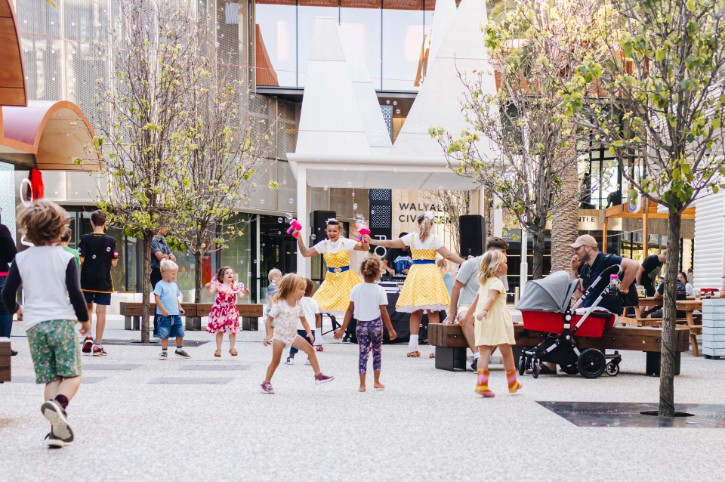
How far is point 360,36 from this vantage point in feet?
116

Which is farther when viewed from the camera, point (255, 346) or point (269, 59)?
point (269, 59)

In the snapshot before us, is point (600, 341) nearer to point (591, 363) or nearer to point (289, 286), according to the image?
point (591, 363)

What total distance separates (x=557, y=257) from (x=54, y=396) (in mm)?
20066

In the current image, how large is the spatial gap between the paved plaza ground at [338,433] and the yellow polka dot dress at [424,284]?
2799mm

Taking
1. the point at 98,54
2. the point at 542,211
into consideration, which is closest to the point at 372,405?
the point at 542,211

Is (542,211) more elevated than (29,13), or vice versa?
(29,13)

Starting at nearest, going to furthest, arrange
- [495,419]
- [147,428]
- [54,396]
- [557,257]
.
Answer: [54,396], [147,428], [495,419], [557,257]

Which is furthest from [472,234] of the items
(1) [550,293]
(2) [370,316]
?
(2) [370,316]

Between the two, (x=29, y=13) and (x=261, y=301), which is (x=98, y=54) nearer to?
(x=29, y=13)

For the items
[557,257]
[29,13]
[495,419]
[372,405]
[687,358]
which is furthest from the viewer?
[29,13]

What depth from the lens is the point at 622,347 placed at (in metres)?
11.5

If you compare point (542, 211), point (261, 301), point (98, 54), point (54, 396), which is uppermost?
point (98, 54)

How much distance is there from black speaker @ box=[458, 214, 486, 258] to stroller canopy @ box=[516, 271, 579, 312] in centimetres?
622

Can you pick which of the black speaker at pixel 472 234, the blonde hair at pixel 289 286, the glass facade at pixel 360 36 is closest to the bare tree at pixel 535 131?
the black speaker at pixel 472 234
